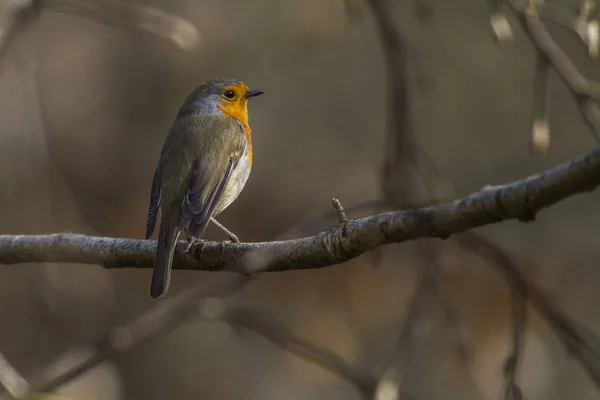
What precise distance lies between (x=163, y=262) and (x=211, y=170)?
97 centimetres

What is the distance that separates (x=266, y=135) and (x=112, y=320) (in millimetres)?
2261

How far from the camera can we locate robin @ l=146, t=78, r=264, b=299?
426 centimetres

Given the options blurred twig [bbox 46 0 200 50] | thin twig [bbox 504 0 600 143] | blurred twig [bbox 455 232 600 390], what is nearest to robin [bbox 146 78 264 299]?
blurred twig [bbox 46 0 200 50]

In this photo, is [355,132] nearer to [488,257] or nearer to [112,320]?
[112,320]

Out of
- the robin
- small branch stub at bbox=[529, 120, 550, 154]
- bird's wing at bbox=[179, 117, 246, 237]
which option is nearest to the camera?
small branch stub at bbox=[529, 120, 550, 154]

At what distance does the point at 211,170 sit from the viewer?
4.87 metres

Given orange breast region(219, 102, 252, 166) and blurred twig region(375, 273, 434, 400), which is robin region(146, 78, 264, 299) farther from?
blurred twig region(375, 273, 434, 400)

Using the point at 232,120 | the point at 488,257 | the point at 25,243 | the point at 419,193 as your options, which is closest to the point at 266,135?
the point at 232,120

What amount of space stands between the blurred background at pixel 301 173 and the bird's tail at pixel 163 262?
374 centimetres

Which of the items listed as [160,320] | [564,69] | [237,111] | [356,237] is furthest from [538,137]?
[237,111]

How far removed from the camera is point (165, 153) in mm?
5070

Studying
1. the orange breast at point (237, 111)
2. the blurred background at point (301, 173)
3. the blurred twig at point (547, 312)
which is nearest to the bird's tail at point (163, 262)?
the blurred twig at point (547, 312)

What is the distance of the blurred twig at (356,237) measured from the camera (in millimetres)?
2252

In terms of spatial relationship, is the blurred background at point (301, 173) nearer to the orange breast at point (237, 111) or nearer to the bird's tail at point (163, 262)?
the orange breast at point (237, 111)
